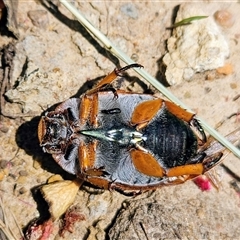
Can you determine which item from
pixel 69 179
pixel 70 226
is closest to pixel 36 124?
pixel 69 179

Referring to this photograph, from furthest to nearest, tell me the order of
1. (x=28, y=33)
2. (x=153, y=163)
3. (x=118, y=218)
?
1. (x=28, y=33)
2. (x=118, y=218)
3. (x=153, y=163)

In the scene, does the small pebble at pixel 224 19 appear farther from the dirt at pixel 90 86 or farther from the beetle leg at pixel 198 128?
the beetle leg at pixel 198 128

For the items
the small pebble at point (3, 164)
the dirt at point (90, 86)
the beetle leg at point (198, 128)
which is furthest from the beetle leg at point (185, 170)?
the small pebble at point (3, 164)

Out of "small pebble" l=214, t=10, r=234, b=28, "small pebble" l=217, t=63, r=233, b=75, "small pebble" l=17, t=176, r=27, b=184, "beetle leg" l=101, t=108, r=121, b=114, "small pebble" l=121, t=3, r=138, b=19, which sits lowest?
"small pebble" l=17, t=176, r=27, b=184

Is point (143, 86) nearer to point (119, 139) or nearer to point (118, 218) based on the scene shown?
point (119, 139)

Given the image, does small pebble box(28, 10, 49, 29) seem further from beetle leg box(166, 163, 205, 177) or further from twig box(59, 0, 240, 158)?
beetle leg box(166, 163, 205, 177)

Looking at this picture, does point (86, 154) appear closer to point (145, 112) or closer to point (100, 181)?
point (100, 181)

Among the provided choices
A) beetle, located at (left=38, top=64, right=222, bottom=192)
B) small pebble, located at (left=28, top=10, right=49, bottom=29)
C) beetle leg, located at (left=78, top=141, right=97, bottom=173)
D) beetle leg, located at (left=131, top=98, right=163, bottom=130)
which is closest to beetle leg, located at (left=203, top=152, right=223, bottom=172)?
beetle, located at (left=38, top=64, right=222, bottom=192)
